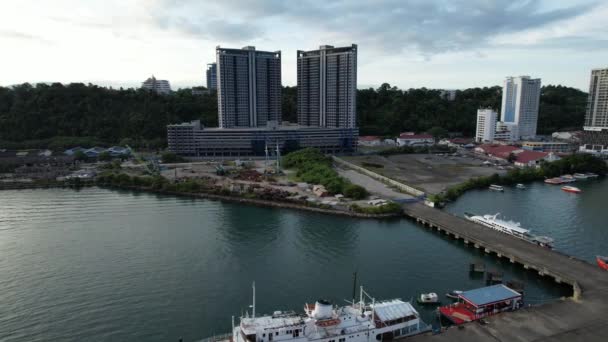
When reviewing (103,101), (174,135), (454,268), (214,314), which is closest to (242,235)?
(214,314)

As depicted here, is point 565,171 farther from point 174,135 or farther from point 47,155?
point 47,155

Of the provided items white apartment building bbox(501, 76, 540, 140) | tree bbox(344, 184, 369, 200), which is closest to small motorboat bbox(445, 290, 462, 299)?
tree bbox(344, 184, 369, 200)

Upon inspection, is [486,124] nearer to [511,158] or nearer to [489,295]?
[511,158]

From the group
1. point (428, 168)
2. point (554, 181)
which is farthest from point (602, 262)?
point (428, 168)

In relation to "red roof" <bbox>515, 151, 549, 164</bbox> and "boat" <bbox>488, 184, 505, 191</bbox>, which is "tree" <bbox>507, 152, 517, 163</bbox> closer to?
"red roof" <bbox>515, 151, 549, 164</bbox>

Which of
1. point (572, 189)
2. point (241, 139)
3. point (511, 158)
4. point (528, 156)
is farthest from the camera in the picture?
point (241, 139)

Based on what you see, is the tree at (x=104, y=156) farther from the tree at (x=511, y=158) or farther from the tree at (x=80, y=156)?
the tree at (x=511, y=158)
